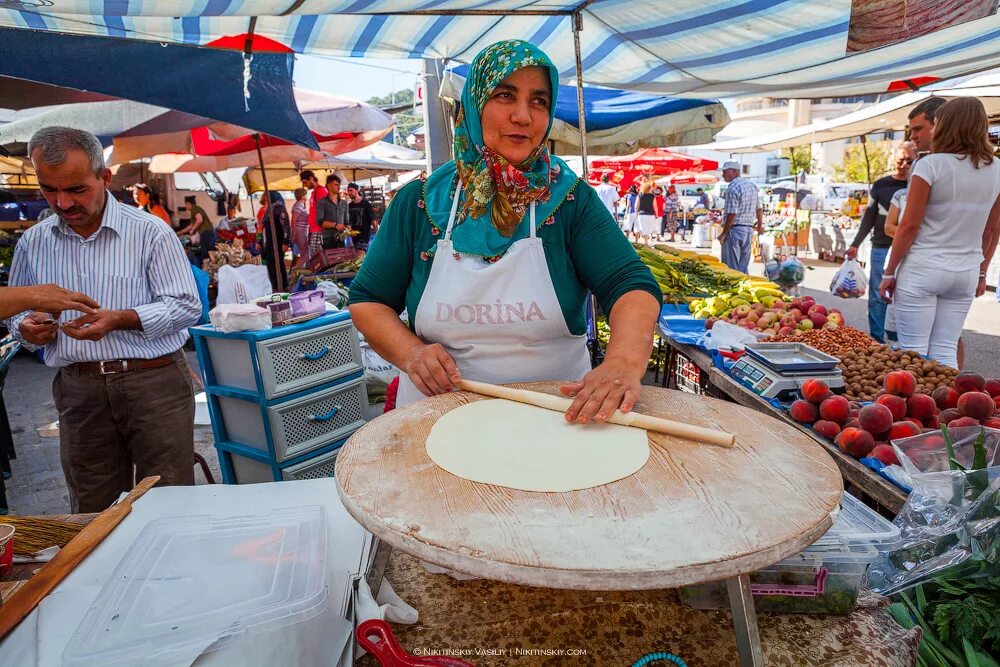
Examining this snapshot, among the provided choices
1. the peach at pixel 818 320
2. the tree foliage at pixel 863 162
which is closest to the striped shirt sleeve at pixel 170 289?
the peach at pixel 818 320

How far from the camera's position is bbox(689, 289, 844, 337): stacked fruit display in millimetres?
3684

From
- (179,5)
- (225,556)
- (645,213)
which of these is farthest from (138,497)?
(645,213)

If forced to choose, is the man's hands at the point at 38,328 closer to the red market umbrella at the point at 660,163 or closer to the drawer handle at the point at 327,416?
the drawer handle at the point at 327,416

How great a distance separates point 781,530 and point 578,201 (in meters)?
1.10

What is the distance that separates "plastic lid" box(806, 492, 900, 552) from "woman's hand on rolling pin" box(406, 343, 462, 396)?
3.21 ft

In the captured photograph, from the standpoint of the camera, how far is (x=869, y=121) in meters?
9.10

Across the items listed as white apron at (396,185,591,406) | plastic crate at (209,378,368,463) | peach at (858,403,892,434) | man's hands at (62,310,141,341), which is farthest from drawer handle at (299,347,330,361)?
peach at (858,403,892,434)

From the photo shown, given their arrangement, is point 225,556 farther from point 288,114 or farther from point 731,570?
point 288,114

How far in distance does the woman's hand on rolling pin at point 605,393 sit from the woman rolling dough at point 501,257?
0.19 meters

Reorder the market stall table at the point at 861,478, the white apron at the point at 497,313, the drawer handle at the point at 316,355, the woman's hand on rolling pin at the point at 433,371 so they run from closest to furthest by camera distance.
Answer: the woman's hand on rolling pin at the point at 433,371, the white apron at the point at 497,313, the market stall table at the point at 861,478, the drawer handle at the point at 316,355

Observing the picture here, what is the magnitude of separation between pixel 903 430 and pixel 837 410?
0.23 m

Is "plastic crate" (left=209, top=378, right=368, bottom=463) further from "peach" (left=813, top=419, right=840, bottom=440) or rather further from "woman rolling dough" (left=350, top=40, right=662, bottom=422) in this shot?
"peach" (left=813, top=419, right=840, bottom=440)

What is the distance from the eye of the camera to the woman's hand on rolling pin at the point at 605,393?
133cm

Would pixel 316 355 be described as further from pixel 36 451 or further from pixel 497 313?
pixel 36 451
